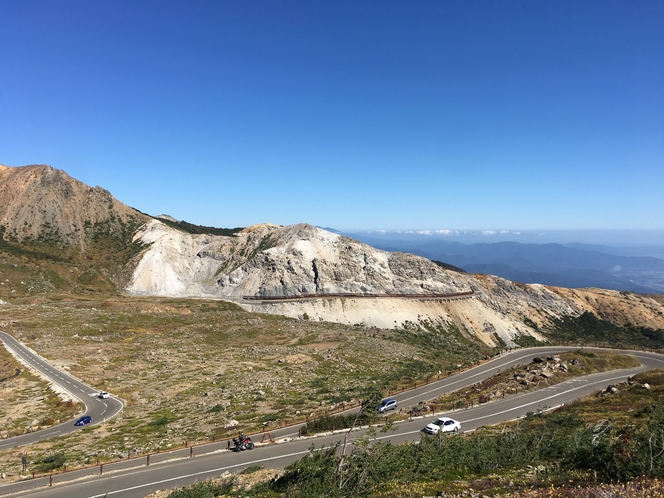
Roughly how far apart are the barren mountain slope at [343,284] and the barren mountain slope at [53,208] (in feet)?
59.1

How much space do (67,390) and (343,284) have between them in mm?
71990

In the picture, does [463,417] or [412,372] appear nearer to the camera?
[463,417]

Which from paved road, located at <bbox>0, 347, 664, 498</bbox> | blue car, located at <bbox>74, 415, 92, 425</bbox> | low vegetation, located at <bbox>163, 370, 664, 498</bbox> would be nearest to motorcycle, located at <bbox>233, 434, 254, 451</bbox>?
paved road, located at <bbox>0, 347, 664, 498</bbox>

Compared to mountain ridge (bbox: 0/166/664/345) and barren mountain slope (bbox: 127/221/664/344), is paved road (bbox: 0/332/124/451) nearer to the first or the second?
mountain ridge (bbox: 0/166/664/345)

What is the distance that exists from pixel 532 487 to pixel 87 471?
2402 centimetres

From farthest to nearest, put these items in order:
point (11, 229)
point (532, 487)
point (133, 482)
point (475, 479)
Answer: point (11, 229) < point (133, 482) < point (475, 479) < point (532, 487)

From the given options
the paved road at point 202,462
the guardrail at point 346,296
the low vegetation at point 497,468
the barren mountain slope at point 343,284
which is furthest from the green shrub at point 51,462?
the guardrail at point 346,296

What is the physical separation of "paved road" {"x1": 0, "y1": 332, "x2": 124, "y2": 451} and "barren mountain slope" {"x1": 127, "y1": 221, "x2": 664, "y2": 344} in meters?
48.4

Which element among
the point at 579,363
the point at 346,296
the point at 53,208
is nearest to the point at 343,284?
the point at 346,296

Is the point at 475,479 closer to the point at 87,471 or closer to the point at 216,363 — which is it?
the point at 87,471

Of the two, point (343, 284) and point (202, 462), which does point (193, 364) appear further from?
point (343, 284)

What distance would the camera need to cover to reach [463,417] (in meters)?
30.1

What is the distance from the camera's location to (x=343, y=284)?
10319 cm


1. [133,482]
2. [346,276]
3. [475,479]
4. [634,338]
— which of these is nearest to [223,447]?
[133,482]
